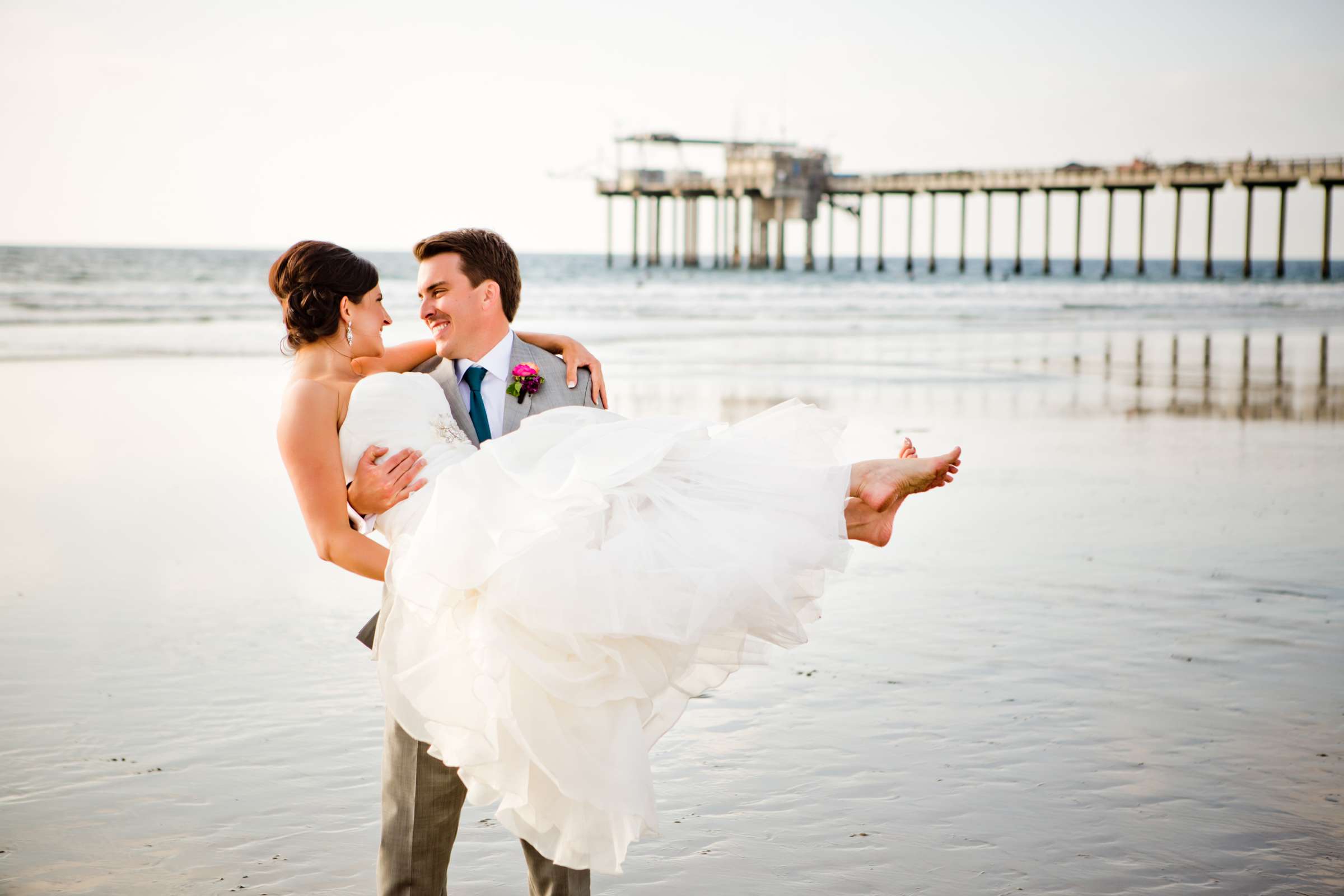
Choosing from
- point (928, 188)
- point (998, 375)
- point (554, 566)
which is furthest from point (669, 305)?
point (554, 566)

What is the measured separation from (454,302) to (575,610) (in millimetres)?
1018

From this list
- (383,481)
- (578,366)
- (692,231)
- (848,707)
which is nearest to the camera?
(383,481)

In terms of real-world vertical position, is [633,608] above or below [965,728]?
above

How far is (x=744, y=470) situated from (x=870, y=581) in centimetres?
413

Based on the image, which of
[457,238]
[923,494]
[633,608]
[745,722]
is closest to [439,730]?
[633,608]

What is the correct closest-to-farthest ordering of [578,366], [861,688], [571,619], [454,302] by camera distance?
1. [571,619]
2. [454,302]
3. [578,366]
4. [861,688]

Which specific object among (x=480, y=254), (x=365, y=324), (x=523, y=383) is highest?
(x=480, y=254)

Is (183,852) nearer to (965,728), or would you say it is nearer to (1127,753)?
(965,728)

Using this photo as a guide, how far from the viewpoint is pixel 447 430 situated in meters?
3.12

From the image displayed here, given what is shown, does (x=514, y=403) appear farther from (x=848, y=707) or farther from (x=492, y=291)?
(x=848, y=707)

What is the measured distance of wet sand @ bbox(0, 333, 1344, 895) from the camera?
3783mm

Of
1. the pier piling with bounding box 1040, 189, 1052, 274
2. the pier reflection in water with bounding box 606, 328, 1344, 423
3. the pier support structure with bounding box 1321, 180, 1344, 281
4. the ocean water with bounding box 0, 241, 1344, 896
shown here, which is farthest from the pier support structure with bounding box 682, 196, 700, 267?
the ocean water with bounding box 0, 241, 1344, 896

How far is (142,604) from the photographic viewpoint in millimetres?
6336

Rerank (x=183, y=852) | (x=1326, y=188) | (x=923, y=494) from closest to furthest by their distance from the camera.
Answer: (x=183, y=852), (x=923, y=494), (x=1326, y=188)
